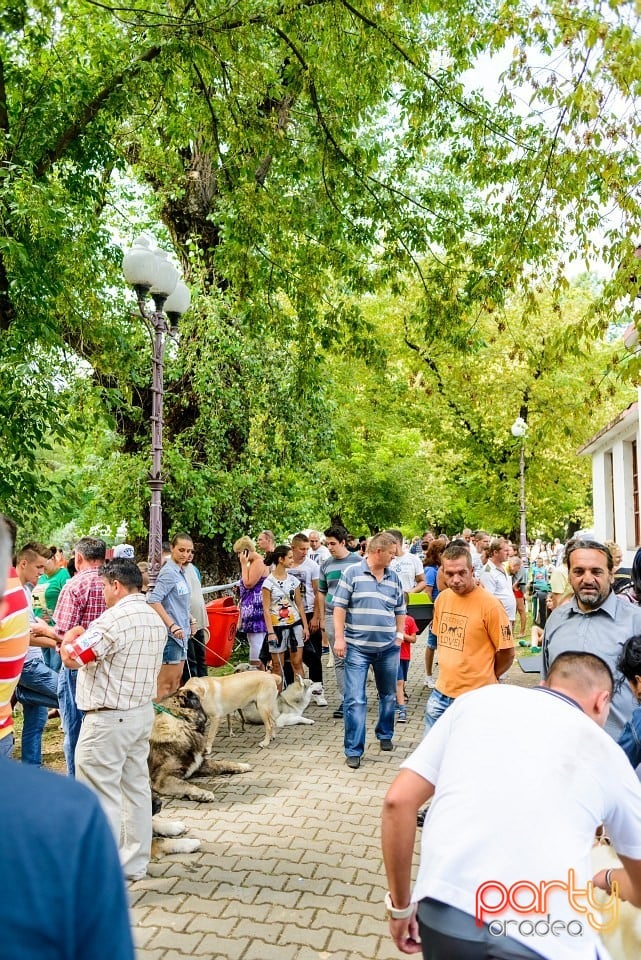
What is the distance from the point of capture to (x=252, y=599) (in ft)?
31.5

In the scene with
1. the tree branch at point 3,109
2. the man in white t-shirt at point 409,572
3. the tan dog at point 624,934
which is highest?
the tree branch at point 3,109

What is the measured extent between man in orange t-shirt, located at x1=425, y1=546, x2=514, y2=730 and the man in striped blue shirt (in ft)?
5.48

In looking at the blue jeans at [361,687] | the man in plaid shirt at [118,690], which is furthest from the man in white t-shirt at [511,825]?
the blue jeans at [361,687]

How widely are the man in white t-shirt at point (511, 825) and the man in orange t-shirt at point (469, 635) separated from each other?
133 inches

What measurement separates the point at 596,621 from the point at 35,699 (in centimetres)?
479

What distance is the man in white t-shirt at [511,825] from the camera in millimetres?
1993

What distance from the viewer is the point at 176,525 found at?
1331 cm

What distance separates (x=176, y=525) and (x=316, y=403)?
337 centimetres

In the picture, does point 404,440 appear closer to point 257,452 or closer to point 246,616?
point 257,452

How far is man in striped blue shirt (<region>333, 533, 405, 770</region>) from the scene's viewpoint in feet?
24.5

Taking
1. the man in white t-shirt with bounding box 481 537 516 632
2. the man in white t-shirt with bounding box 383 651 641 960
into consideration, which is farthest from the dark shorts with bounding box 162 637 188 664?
the man in white t-shirt with bounding box 383 651 641 960

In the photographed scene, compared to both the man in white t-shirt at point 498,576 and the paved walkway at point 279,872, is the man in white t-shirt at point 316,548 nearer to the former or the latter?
the man in white t-shirt at point 498,576

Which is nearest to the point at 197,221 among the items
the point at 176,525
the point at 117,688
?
the point at 176,525

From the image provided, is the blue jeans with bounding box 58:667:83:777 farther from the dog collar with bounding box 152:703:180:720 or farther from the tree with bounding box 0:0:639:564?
the tree with bounding box 0:0:639:564
